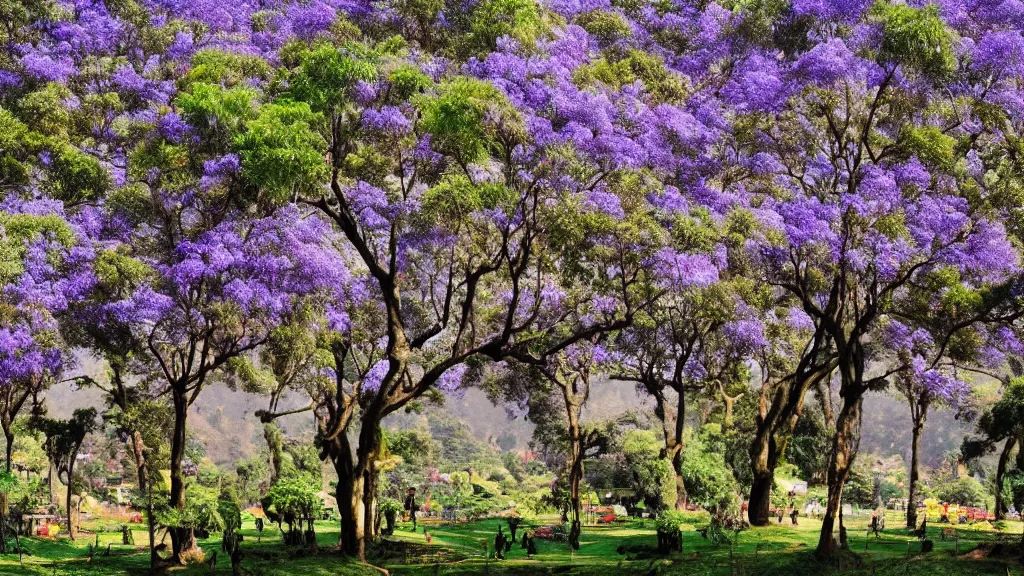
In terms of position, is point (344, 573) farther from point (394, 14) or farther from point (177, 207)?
point (394, 14)

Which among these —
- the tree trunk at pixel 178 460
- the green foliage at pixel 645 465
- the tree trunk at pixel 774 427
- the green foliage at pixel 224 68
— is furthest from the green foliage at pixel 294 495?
the green foliage at pixel 645 465

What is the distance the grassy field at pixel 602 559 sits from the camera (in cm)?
2527

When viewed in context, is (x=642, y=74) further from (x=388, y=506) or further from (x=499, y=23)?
(x=388, y=506)

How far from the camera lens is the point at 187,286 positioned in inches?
1091

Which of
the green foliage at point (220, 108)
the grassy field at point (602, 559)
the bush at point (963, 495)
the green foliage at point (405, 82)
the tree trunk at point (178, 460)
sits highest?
the green foliage at point (405, 82)

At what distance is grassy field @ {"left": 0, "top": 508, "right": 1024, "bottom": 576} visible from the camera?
2527 centimetres

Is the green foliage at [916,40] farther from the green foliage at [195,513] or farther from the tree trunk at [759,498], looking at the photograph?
the green foliage at [195,513]

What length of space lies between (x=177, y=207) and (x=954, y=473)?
104m

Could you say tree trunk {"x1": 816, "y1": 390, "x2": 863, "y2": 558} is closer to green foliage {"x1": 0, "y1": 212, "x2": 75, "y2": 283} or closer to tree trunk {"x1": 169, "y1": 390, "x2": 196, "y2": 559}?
tree trunk {"x1": 169, "y1": 390, "x2": 196, "y2": 559}

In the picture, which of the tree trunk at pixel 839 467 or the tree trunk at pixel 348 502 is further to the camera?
the tree trunk at pixel 348 502

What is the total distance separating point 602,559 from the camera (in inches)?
1259

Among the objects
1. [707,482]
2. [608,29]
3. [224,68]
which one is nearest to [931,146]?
[608,29]

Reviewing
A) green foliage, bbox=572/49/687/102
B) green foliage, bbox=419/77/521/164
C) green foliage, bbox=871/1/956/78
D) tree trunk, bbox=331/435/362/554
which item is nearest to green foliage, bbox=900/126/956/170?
green foliage, bbox=871/1/956/78

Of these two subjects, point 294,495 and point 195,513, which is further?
point 294,495
